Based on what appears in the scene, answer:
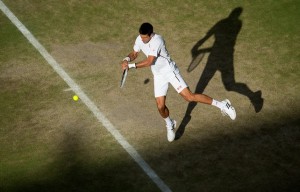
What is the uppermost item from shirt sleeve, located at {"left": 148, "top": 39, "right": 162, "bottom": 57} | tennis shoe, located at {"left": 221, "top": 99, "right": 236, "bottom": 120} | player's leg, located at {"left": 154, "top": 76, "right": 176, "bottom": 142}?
shirt sleeve, located at {"left": 148, "top": 39, "right": 162, "bottom": 57}

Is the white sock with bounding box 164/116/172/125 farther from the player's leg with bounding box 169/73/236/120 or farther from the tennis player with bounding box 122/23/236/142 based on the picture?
the player's leg with bounding box 169/73/236/120

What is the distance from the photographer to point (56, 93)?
542 inches

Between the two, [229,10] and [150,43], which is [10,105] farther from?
[229,10]

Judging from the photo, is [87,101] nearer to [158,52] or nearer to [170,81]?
[170,81]

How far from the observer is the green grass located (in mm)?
11094

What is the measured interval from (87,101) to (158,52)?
2843 millimetres

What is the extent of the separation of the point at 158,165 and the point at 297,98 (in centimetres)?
426

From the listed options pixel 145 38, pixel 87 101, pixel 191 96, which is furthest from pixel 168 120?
pixel 87 101

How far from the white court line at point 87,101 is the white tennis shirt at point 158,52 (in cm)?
170

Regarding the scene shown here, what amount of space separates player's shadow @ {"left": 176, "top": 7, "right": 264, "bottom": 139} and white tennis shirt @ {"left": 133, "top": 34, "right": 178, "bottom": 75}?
5.05ft

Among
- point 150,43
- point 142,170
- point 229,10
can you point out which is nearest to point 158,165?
point 142,170

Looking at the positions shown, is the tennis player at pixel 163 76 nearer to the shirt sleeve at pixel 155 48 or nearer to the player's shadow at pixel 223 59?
the shirt sleeve at pixel 155 48

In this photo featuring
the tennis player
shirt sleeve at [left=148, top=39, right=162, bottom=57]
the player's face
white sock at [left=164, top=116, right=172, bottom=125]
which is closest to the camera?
the player's face

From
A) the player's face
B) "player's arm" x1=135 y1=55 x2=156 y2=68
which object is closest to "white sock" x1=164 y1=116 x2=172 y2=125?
"player's arm" x1=135 y1=55 x2=156 y2=68
